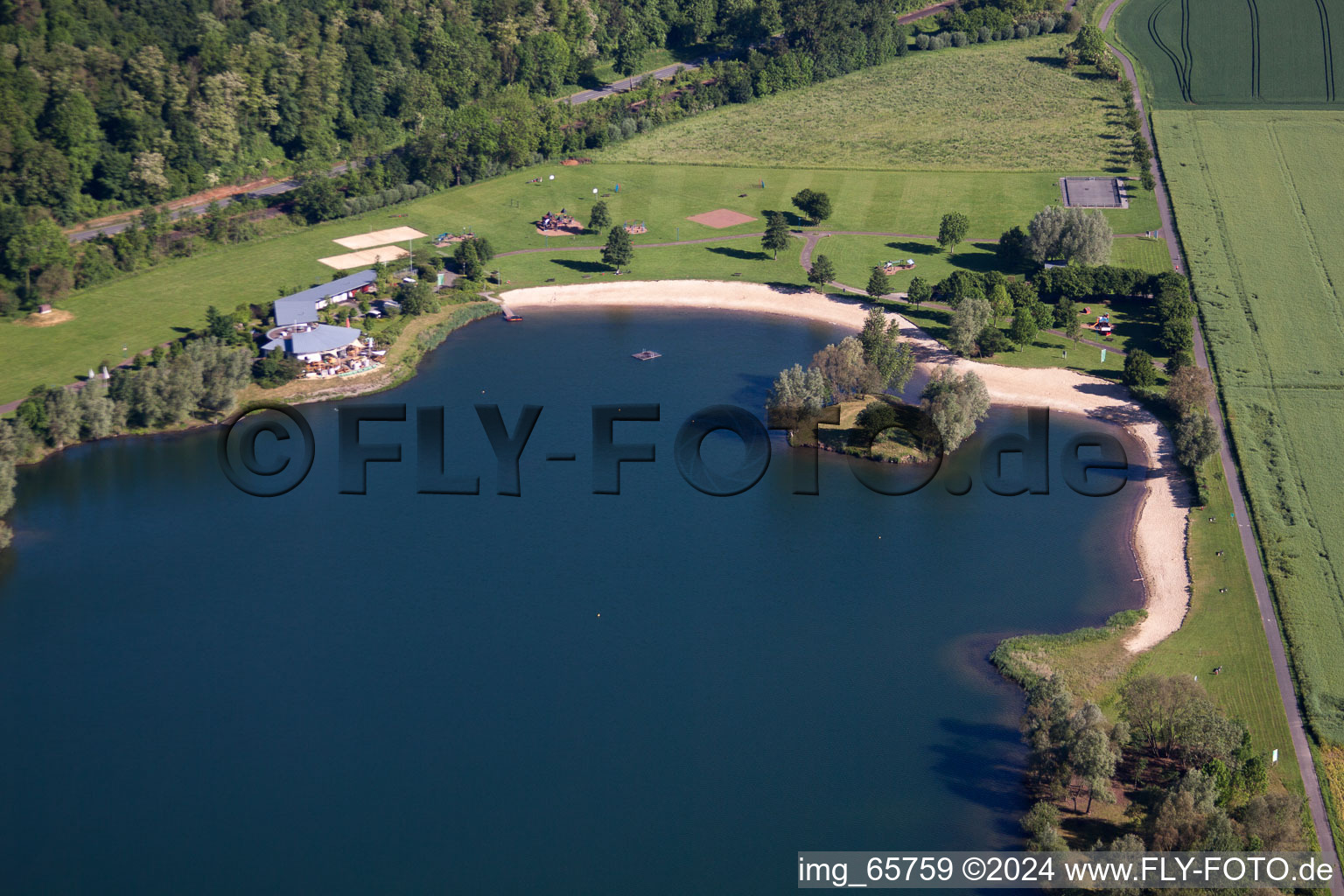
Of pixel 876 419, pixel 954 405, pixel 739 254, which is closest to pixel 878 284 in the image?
pixel 739 254

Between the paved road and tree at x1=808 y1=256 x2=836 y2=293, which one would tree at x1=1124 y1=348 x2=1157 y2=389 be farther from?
tree at x1=808 y1=256 x2=836 y2=293

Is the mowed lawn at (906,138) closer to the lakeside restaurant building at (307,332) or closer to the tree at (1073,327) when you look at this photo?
the tree at (1073,327)

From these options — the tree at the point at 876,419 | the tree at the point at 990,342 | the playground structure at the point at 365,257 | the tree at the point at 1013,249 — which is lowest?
the tree at the point at 876,419

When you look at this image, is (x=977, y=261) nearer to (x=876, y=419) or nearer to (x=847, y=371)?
(x=847, y=371)

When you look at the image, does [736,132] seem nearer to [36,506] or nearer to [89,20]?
[89,20]

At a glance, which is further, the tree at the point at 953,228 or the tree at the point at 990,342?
the tree at the point at 953,228

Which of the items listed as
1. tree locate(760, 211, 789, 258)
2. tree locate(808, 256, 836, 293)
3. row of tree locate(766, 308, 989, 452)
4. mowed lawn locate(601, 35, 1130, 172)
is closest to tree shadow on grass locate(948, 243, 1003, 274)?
tree locate(808, 256, 836, 293)

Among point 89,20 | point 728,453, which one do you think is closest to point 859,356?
point 728,453

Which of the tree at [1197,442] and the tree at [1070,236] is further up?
the tree at [1070,236]

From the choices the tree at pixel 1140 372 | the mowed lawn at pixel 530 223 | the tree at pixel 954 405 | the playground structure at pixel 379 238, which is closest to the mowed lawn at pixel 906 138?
the mowed lawn at pixel 530 223
